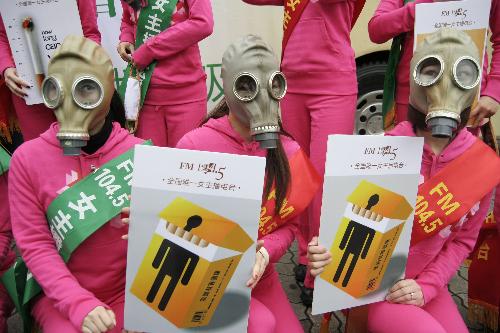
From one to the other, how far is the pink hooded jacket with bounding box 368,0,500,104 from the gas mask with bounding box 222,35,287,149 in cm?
116

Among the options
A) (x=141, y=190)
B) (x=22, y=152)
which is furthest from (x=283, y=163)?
(x=22, y=152)

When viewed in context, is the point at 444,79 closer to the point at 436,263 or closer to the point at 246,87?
the point at 246,87

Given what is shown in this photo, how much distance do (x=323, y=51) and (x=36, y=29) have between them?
150 cm

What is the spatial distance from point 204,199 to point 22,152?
2.32ft

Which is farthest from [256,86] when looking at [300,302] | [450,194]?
[300,302]

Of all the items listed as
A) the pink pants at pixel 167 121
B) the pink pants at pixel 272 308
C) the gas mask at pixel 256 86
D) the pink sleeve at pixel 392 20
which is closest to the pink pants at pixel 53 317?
the pink pants at pixel 272 308

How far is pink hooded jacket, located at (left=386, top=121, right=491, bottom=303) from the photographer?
1947 mm

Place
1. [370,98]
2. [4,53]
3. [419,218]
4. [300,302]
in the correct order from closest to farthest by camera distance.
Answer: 1. [419,218]
2. [4,53]
3. [300,302]
4. [370,98]

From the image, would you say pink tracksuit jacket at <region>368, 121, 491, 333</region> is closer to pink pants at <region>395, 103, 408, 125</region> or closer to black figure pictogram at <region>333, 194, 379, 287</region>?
black figure pictogram at <region>333, 194, 379, 287</region>

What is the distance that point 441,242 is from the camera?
2.02 m

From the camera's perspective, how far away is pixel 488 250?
2.50 metres

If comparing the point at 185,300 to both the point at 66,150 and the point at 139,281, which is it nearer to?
the point at 139,281

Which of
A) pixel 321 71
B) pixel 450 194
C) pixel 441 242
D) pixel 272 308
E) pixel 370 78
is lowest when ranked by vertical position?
pixel 370 78

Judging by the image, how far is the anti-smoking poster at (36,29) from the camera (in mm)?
2637
